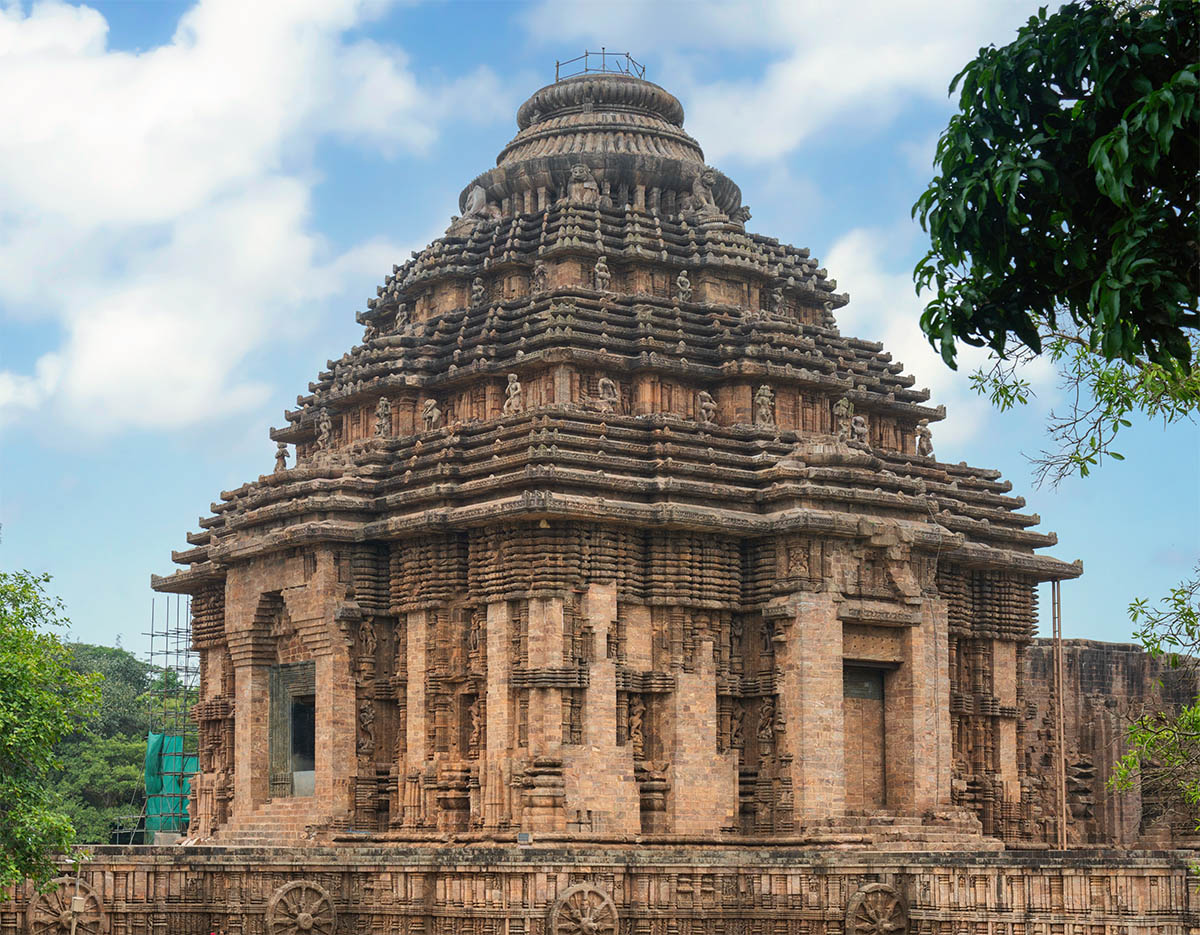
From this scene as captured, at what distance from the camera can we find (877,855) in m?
27.7

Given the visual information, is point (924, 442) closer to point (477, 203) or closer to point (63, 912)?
point (477, 203)

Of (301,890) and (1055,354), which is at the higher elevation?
(1055,354)

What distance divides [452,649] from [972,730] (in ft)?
35.5

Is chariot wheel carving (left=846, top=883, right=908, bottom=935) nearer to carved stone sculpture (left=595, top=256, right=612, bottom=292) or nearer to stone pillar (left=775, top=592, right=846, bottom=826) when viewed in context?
stone pillar (left=775, top=592, right=846, bottom=826)

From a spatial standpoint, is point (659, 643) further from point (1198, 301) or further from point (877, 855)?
point (1198, 301)

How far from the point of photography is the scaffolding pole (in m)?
37.2

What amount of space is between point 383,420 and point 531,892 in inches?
486

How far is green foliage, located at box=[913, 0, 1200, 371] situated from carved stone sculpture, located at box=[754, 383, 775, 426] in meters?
20.9

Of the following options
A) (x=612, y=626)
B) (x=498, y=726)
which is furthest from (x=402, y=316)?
(x=498, y=726)

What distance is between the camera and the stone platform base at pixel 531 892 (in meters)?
26.9

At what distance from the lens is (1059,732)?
38.3m

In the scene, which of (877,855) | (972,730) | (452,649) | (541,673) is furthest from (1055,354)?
(972,730)

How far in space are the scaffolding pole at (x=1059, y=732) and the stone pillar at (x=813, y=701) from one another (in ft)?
22.3

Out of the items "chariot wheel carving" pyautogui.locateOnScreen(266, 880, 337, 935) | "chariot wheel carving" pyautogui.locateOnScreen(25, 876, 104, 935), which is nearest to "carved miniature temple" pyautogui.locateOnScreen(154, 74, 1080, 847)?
"chariot wheel carving" pyautogui.locateOnScreen(266, 880, 337, 935)
